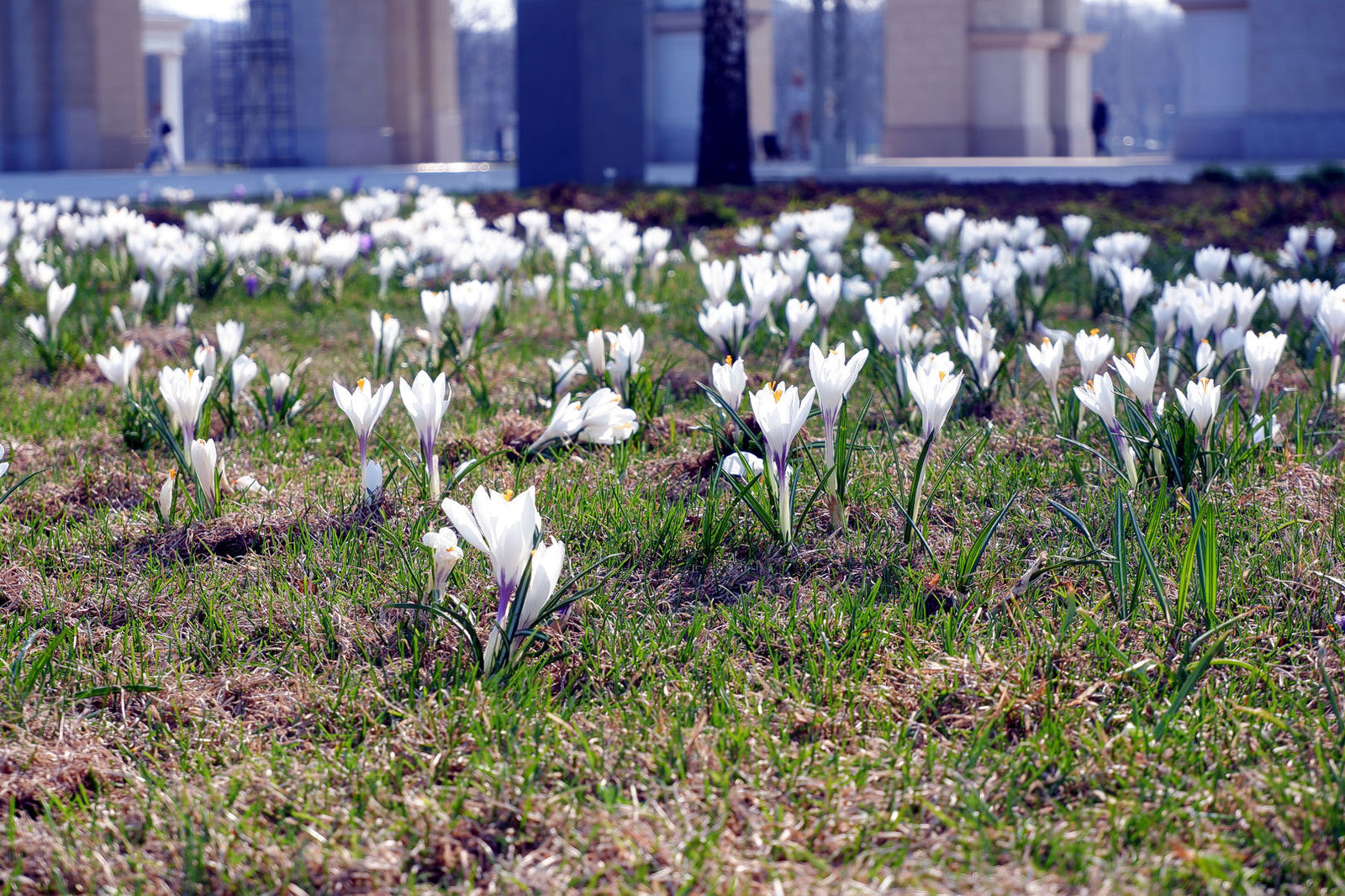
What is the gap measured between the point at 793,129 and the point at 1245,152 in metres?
16.0

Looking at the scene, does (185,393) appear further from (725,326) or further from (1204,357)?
(1204,357)

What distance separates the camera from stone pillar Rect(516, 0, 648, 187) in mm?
15250

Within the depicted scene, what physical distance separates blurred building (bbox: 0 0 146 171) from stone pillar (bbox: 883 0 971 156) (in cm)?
1671

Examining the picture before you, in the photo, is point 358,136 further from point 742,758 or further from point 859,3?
point 859,3

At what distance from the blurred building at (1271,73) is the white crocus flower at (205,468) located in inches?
955

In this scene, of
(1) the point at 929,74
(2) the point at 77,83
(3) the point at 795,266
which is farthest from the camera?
(2) the point at 77,83

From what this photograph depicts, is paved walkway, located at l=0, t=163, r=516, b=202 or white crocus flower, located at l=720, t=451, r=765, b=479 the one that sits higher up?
paved walkway, located at l=0, t=163, r=516, b=202

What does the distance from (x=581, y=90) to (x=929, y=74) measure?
13.9 metres

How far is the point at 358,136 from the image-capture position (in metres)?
29.7

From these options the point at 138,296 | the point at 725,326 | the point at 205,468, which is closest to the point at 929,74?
the point at 138,296

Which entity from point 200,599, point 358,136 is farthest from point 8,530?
point 358,136

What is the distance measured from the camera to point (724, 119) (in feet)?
47.8

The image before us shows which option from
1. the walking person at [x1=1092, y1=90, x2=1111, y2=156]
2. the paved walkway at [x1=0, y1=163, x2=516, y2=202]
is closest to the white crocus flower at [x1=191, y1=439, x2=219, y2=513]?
the paved walkway at [x1=0, y1=163, x2=516, y2=202]

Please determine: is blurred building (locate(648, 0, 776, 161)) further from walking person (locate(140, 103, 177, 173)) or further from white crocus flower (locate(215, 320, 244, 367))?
white crocus flower (locate(215, 320, 244, 367))
